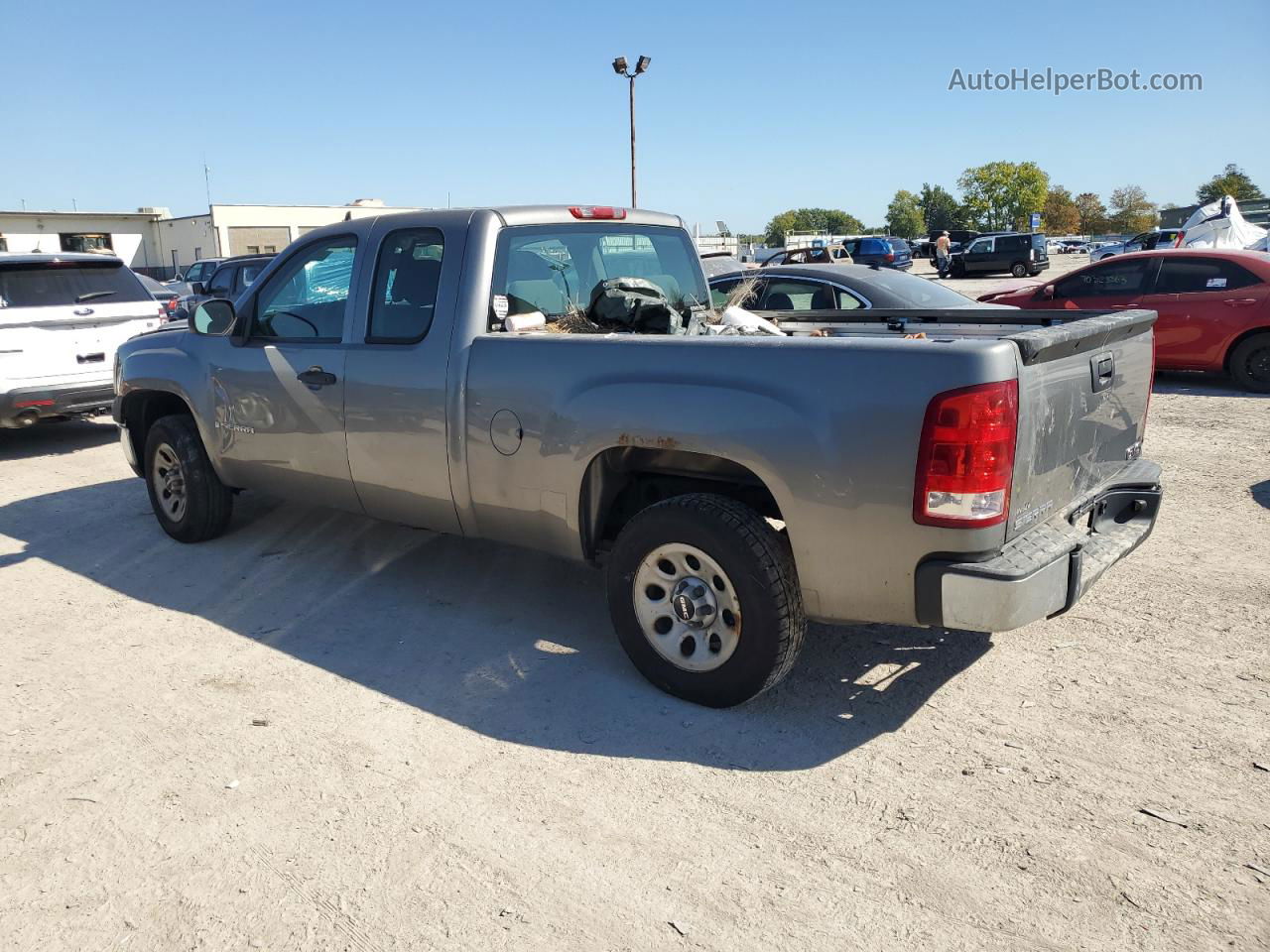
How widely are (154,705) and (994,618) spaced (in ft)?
10.8

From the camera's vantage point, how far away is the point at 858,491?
3.26 m

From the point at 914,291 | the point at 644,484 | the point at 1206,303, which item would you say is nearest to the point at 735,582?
the point at 644,484

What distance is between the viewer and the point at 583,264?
16.0 ft

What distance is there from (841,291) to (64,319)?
7.10m

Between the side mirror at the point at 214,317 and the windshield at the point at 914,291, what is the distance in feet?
17.3

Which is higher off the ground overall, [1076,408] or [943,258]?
[943,258]

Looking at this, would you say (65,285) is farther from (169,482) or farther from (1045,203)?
(1045,203)

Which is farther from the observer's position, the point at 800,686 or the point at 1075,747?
the point at 800,686

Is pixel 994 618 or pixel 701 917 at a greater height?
pixel 994 618

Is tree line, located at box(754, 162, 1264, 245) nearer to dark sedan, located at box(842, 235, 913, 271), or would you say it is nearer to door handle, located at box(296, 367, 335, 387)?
dark sedan, located at box(842, 235, 913, 271)

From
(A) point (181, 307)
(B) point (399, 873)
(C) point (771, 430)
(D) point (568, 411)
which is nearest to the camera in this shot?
(B) point (399, 873)

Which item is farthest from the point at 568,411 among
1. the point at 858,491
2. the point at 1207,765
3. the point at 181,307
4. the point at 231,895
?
the point at 181,307

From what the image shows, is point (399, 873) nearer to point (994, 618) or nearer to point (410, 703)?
point (410, 703)

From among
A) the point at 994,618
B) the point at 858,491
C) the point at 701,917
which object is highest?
the point at 858,491
